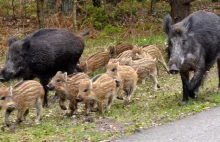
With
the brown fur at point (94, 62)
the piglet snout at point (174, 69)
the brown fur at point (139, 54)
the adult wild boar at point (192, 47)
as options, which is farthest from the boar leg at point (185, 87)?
the brown fur at point (94, 62)

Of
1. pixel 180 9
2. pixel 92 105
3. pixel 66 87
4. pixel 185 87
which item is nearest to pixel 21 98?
pixel 66 87

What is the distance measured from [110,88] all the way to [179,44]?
158 cm

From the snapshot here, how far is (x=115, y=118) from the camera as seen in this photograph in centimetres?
1022

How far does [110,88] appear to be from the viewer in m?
10.8

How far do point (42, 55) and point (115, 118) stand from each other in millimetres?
3178

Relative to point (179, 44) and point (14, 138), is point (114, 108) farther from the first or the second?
point (14, 138)

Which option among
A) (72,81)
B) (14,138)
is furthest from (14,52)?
(14,138)

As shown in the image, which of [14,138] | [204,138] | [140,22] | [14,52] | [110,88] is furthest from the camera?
[140,22]

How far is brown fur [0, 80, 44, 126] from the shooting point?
9.87 meters

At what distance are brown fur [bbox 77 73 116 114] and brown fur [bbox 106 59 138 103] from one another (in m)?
0.56

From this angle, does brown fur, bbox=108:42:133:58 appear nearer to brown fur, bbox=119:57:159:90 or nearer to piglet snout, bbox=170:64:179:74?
brown fur, bbox=119:57:159:90

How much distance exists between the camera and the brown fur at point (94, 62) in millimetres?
15836

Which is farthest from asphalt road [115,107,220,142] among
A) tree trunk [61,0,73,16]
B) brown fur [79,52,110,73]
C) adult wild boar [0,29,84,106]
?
tree trunk [61,0,73,16]

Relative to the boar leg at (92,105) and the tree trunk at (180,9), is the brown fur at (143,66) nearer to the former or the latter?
the boar leg at (92,105)
